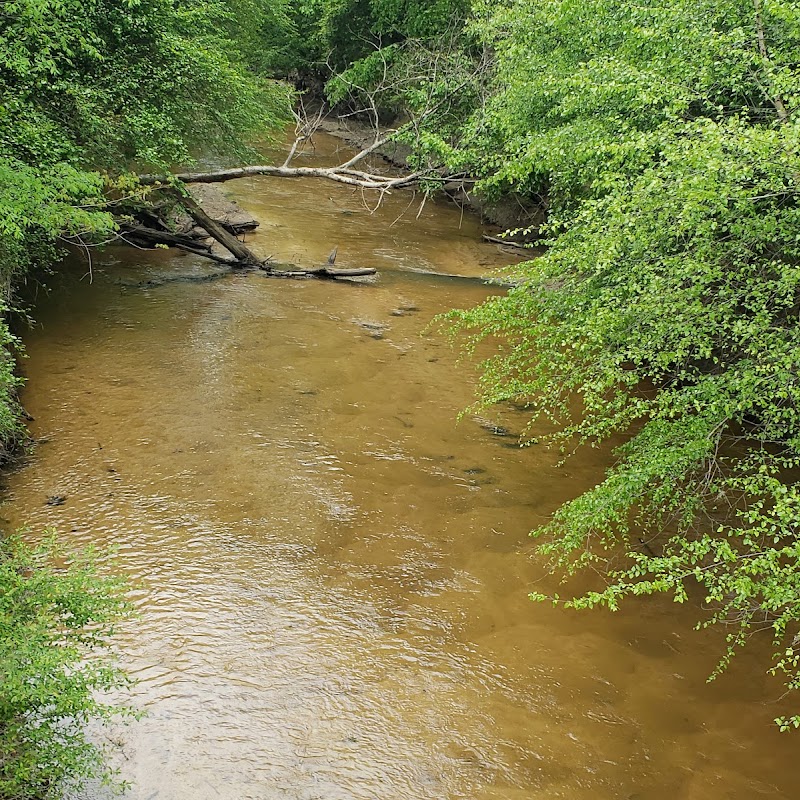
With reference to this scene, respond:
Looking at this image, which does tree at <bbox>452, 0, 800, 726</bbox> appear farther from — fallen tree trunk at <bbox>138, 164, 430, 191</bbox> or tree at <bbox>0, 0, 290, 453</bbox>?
tree at <bbox>0, 0, 290, 453</bbox>

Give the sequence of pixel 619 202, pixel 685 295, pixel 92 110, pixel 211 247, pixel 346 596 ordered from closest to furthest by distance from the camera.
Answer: pixel 685 295 < pixel 619 202 < pixel 346 596 < pixel 92 110 < pixel 211 247

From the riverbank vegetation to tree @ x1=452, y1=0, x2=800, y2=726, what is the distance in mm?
30

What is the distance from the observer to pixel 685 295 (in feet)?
16.2

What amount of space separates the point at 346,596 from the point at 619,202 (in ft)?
12.7

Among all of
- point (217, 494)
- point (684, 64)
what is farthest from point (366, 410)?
point (684, 64)

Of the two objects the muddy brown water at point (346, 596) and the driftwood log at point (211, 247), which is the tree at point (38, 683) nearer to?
the muddy brown water at point (346, 596)

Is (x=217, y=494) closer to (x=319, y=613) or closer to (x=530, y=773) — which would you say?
(x=319, y=613)

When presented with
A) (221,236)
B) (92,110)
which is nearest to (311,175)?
(221,236)

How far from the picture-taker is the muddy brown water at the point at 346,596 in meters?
4.90

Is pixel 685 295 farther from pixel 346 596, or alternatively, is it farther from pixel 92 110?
pixel 92 110

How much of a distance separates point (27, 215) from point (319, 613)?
5.43 meters

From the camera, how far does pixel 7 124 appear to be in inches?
331

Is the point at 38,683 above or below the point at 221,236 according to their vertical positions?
below

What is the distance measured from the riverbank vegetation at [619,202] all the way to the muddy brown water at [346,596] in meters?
0.68
